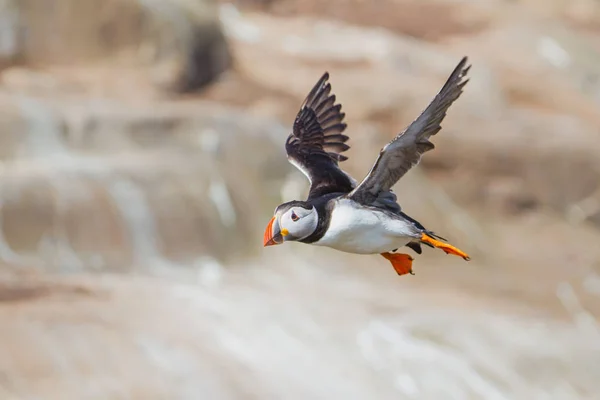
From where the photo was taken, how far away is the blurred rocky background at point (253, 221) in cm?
544

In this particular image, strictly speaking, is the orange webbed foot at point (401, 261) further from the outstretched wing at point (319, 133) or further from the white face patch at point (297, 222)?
the white face patch at point (297, 222)

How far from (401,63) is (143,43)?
11.0 feet

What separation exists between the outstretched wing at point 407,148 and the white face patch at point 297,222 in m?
0.28

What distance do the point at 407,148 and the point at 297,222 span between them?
448mm

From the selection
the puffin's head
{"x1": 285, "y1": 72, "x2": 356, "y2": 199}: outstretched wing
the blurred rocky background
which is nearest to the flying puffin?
the puffin's head

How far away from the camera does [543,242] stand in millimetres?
9250

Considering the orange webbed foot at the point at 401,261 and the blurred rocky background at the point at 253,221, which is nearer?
the orange webbed foot at the point at 401,261

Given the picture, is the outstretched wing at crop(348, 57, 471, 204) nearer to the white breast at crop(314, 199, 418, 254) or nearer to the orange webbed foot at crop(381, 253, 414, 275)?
the white breast at crop(314, 199, 418, 254)

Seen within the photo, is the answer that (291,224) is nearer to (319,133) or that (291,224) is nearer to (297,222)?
(297,222)

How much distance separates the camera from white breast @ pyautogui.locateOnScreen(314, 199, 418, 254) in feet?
8.66

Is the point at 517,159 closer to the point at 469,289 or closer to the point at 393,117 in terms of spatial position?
the point at 393,117

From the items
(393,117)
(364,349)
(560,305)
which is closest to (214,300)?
(364,349)

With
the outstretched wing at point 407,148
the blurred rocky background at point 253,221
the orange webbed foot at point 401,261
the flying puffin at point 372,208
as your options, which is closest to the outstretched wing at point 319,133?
the flying puffin at point 372,208

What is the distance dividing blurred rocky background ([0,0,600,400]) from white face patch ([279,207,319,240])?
2.54 meters
